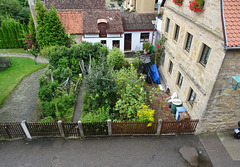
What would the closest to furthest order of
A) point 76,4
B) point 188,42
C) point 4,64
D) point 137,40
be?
point 188,42 < point 4,64 < point 137,40 < point 76,4

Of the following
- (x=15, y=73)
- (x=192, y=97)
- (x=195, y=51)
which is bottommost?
(x=15, y=73)

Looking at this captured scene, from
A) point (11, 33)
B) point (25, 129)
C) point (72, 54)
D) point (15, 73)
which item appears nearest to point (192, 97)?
point (25, 129)

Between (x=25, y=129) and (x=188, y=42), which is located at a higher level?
(x=188, y=42)

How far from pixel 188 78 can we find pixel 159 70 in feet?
21.0

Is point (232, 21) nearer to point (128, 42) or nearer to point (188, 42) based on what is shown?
point (188, 42)

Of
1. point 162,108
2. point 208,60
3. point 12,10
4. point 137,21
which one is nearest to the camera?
point 208,60

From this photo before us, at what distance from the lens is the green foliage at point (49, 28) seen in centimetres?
1873

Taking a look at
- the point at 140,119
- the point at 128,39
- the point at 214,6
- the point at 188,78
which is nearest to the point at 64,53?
the point at 128,39

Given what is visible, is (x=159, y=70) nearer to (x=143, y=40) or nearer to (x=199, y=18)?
(x=143, y=40)

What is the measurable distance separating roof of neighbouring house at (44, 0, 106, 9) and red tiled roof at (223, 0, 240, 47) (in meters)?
22.5

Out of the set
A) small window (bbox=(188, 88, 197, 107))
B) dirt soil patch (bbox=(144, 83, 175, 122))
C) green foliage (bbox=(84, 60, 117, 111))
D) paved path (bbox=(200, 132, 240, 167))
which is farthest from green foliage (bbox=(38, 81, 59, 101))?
paved path (bbox=(200, 132, 240, 167))

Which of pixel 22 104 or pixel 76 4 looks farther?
pixel 76 4

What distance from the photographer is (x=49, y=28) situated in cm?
1914

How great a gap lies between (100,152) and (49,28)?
49.6ft
